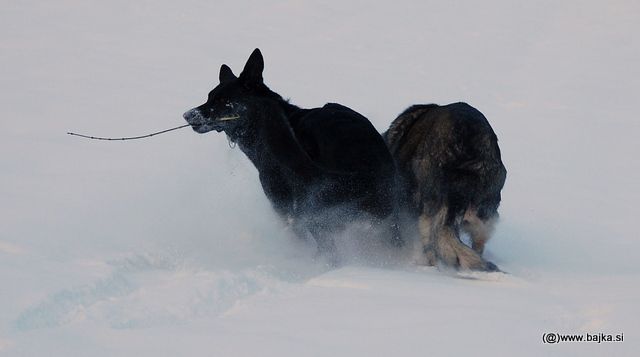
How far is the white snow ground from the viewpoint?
451 centimetres

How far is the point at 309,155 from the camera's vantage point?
22.7 ft

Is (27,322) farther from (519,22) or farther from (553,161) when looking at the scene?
(519,22)

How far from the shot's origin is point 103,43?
17609 mm

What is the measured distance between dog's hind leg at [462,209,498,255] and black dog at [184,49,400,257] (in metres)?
0.56

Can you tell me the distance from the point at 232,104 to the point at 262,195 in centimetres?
113

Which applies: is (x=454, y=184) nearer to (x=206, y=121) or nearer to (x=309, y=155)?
(x=309, y=155)

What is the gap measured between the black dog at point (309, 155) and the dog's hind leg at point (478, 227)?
0.56m

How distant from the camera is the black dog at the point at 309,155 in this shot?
655 cm

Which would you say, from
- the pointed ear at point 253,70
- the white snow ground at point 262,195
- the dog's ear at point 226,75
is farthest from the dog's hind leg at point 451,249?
the dog's ear at point 226,75

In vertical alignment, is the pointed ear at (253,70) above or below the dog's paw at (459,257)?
above

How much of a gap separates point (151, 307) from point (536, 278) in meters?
2.64

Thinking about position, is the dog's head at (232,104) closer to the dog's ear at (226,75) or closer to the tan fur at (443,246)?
the dog's ear at (226,75)

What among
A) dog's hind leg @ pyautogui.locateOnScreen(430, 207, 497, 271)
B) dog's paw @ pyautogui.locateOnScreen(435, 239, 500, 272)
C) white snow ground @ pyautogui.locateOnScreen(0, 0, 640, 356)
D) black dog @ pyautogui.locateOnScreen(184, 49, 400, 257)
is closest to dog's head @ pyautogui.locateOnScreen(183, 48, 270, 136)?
black dog @ pyautogui.locateOnScreen(184, 49, 400, 257)

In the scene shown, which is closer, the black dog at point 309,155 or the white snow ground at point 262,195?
the white snow ground at point 262,195
